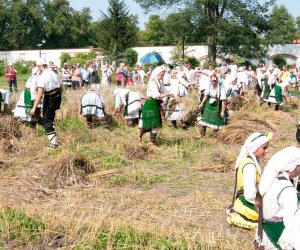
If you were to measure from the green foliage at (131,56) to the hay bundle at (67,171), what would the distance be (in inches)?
1234

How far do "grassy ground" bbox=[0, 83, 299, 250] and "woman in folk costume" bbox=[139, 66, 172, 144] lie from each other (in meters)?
0.46

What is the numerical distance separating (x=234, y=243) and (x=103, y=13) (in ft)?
114

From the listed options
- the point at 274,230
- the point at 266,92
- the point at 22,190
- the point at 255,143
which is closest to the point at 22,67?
the point at 266,92

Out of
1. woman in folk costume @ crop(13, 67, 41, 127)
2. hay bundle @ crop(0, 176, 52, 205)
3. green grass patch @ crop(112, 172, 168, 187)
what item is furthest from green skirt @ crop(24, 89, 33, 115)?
green grass patch @ crop(112, 172, 168, 187)

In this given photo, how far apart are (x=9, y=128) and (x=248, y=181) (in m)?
5.77

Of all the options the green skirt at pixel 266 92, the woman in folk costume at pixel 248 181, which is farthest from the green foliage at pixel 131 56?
the woman in folk costume at pixel 248 181

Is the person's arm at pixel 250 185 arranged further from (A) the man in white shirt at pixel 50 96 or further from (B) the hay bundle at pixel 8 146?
(B) the hay bundle at pixel 8 146

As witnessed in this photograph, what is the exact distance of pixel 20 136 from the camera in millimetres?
9109

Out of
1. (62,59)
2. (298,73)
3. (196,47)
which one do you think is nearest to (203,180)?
(298,73)

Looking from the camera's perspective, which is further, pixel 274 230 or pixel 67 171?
pixel 67 171

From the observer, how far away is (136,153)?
8.01 m

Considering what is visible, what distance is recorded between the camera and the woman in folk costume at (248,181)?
437 centimetres

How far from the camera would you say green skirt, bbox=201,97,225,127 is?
9.86 metres

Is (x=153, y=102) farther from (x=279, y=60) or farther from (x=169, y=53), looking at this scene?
(x=279, y=60)
